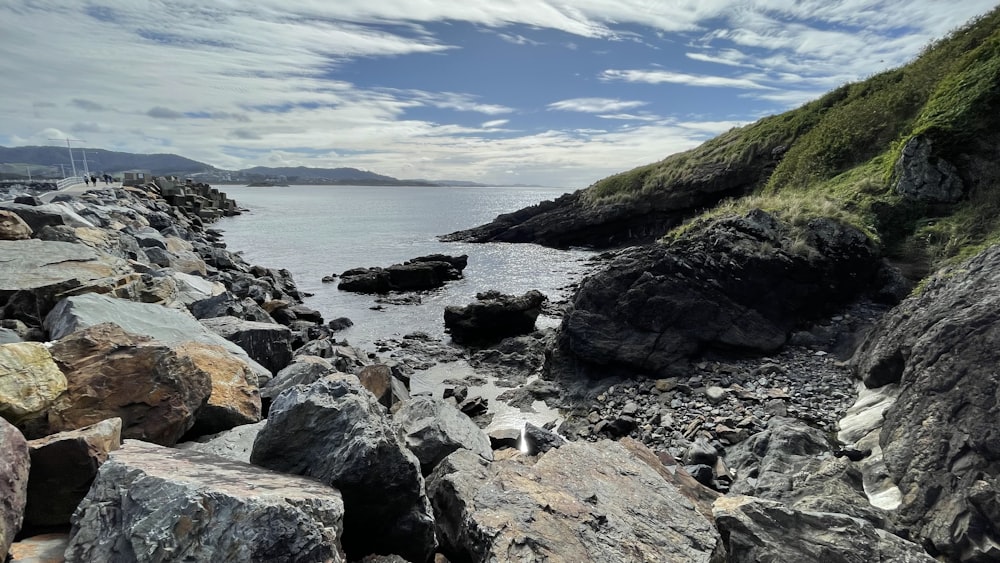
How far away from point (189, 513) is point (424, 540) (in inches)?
88.6

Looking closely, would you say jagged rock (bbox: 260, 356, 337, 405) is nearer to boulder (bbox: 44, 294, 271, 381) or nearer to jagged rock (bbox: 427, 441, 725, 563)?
boulder (bbox: 44, 294, 271, 381)

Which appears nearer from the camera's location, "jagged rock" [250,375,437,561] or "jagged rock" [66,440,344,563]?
"jagged rock" [66,440,344,563]

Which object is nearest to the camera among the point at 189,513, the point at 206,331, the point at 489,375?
the point at 189,513

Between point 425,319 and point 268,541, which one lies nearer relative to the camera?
point 268,541

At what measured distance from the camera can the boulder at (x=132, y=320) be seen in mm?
6578

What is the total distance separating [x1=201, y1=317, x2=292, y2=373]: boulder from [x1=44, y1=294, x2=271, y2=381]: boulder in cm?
75

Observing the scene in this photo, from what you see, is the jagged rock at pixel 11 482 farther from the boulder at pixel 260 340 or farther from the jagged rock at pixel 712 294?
the jagged rock at pixel 712 294

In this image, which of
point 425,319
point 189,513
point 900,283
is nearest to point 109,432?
point 189,513

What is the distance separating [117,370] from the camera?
15.9 ft

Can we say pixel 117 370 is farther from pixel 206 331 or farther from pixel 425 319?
pixel 425 319

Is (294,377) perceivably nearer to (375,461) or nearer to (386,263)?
(375,461)

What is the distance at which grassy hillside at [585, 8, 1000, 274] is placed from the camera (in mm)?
16844

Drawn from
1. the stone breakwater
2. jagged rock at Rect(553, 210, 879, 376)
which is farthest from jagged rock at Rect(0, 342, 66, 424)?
jagged rock at Rect(553, 210, 879, 376)

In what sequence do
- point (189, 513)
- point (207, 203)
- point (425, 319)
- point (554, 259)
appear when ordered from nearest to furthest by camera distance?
point (189, 513) < point (425, 319) < point (554, 259) < point (207, 203)
